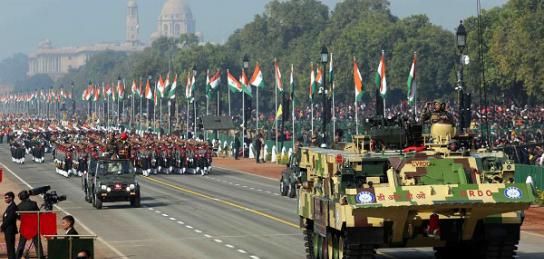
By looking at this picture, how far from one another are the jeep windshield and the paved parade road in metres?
1.30

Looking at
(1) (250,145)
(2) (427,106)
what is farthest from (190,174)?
(2) (427,106)

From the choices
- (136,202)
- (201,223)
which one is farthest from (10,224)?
(136,202)

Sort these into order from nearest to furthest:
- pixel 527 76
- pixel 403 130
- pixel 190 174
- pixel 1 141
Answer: pixel 403 130
pixel 190 174
pixel 527 76
pixel 1 141

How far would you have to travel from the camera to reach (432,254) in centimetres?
3369

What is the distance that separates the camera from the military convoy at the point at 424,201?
90.4ft

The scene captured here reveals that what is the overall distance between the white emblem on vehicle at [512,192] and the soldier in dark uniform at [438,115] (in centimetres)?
334

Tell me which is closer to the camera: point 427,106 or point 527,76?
point 427,106

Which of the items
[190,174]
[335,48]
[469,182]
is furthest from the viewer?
[335,48]

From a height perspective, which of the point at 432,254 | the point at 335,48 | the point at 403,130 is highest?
the point at 335,48

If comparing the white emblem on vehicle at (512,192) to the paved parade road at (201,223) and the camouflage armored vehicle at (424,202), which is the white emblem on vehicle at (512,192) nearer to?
the camouflage armored vehicle at (424,202)

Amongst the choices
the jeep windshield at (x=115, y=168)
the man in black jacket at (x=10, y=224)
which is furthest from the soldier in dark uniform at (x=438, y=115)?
the jeep windshield at (x=115, y=168)

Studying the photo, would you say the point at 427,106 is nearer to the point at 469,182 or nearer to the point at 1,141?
the point at 469,182

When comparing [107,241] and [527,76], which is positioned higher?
[527,76]

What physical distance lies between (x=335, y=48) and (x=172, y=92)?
6266 centimetres
